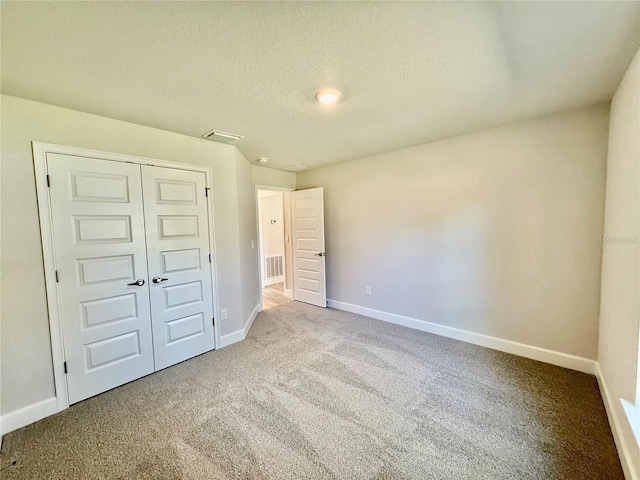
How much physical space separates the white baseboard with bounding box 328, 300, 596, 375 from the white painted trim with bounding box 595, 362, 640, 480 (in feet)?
0.96

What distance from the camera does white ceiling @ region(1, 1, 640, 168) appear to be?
1.24 metres

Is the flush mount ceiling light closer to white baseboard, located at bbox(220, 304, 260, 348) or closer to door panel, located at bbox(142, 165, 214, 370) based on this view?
door panel, located at bbox(142, 165, 214, 370)

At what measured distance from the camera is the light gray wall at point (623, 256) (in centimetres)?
148

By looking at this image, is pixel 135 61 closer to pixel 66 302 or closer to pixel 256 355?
pixel 66 302

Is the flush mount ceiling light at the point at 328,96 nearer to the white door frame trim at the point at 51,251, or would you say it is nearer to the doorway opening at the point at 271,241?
the white door frame trim at the point at 51,251

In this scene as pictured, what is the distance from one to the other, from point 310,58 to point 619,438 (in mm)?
2960

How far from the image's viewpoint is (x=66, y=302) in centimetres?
215

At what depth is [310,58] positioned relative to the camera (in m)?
1.56

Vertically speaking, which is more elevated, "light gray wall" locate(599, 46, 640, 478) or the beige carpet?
"light gray wall" locate(599, 46, 640, 478)

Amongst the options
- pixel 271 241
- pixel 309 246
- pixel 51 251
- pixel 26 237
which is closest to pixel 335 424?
pixel 51 251

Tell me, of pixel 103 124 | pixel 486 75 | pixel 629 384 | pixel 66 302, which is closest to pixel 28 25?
pixel 103 124

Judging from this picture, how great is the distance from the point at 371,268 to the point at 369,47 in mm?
3027

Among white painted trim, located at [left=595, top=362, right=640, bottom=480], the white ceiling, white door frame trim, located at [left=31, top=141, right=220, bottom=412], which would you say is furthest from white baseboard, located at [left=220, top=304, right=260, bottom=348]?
white painted trim, located at [left=595, top=362, right=640, bottom=480]

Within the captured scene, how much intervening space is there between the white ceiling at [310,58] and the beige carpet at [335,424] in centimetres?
241
